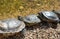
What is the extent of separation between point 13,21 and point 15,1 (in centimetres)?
99

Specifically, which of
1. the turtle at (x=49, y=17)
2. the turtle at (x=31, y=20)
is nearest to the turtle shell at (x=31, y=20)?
the turtle at (x=31, y=20)

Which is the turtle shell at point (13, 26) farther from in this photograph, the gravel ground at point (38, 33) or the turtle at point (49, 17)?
the turtle at point (49, 17)

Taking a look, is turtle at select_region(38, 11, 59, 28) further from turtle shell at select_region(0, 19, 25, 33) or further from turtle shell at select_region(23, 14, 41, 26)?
turtle shell at select_region(0, 19, 25, 33)

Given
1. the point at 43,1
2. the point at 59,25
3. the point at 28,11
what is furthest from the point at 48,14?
the point at 43,1

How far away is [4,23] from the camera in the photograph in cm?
271

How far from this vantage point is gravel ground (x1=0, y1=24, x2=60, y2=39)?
2867 millimetres

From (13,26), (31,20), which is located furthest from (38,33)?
(13,26)

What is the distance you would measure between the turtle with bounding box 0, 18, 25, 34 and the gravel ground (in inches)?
5.6

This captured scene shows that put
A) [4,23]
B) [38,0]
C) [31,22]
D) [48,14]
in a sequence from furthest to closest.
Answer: [38,0] < [48,14] < [31,22] < [4,23]

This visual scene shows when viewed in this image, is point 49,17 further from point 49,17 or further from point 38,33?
point 38,33

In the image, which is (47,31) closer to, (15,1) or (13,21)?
(13,21)

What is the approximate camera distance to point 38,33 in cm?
299

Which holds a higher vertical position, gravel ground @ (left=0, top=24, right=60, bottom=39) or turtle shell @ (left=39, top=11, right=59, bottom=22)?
turtle shell @ (left=39, top=11, right=59, bottom=22)

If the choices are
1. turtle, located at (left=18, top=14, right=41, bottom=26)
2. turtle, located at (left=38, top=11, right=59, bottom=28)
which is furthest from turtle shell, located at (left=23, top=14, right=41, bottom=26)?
turtle, located at (left=38, top=11, right=59, bottom=28)
